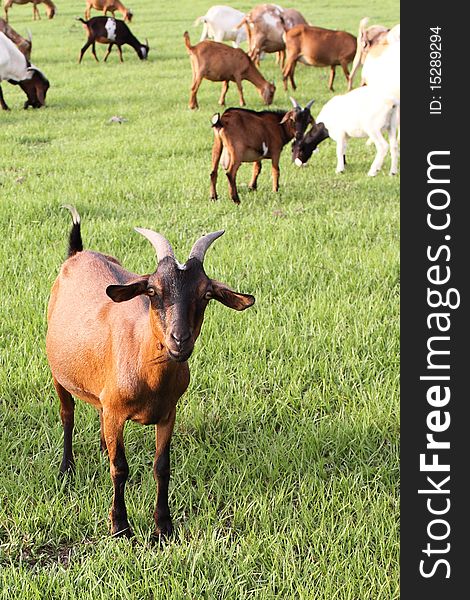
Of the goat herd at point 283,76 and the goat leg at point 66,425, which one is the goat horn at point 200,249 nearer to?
the goat leg at point 66,425

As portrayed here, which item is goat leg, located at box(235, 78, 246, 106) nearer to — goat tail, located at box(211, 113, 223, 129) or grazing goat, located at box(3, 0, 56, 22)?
goat tail, located at box(211, 113, 223, 129)

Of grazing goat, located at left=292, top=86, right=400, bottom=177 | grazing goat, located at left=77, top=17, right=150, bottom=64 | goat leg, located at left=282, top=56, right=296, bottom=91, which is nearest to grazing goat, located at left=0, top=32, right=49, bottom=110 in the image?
goat leg, located at left=282, top=56, right=296, bottom=91

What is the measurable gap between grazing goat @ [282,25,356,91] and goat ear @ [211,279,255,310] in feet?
49.3

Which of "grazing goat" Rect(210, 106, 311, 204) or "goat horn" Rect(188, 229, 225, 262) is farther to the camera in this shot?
"grazing goat" Rect(210, 106, 311, 204)

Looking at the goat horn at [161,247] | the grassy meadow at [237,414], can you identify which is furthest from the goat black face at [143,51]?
the goat horn at [161,247]

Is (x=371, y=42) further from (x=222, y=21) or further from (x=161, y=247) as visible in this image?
(x=161, y=247)

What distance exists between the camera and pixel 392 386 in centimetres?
429

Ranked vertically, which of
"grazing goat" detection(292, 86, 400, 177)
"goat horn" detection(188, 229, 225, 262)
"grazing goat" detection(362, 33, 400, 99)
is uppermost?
"grazing goat" detection(362, 33, 400, 99)

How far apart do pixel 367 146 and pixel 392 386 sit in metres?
8.76

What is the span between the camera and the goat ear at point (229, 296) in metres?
2.67

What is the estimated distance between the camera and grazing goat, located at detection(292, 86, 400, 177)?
10180mm

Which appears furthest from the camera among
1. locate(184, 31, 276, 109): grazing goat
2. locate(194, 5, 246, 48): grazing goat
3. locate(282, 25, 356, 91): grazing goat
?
locate(194, 5, 246, 48): grazing goat

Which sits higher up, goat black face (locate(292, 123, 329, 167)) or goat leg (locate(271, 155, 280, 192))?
goat black face (locate(292, 123, 329, 167))

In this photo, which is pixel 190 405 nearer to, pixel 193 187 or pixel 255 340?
pixel 255 340
